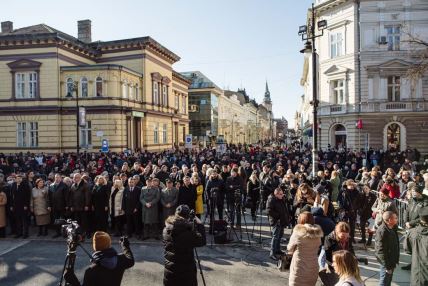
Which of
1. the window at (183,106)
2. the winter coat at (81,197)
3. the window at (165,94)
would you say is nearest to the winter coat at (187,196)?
the winter coat at (81,197)

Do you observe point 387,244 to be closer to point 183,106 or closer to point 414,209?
point 414,209

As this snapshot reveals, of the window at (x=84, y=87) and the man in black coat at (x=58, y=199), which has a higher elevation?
the window at (x=84, y=87)

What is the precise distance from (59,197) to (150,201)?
3.01m

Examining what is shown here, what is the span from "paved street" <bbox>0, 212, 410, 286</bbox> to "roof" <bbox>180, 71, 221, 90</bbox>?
210 ft

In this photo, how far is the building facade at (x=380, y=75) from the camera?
3275 centimetres

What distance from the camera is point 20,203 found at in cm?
1168

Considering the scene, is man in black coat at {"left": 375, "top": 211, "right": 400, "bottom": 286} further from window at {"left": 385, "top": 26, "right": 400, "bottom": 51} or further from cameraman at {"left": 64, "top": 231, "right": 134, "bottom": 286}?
window at {"left": 385, "top": 26, "right": 400, "bottom": 51}

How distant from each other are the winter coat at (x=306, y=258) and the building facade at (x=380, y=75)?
29.0 metres

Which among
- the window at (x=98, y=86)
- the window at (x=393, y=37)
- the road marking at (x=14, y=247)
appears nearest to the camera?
the road marking at (x=14, y=247)

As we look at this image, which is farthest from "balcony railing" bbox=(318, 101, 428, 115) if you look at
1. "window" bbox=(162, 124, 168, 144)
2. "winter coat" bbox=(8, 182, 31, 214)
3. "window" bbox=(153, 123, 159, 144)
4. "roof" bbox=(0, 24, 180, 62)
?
"winter coat" bbox=(8, 182, 31, 214)

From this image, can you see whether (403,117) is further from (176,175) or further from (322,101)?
(176,175)

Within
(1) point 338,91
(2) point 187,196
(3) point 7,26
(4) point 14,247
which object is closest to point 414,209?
(2) point 187,196

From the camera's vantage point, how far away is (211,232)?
37.8 feet

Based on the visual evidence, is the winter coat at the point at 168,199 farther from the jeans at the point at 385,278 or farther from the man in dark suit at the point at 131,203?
the jeans at the point at 385,278
